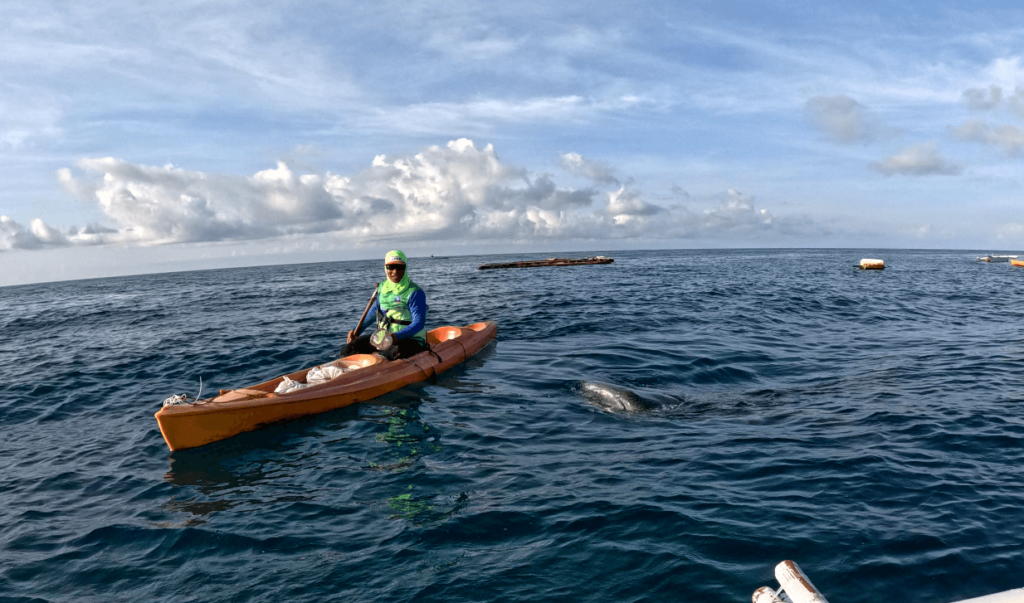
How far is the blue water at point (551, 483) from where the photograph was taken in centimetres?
514

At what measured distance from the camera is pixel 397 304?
503 inches

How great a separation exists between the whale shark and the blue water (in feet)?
0.19

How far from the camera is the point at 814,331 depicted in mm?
18656

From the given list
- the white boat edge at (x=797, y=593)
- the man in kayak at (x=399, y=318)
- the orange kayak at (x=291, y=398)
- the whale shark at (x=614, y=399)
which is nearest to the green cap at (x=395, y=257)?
the man in kayak at (x=399, y=318)

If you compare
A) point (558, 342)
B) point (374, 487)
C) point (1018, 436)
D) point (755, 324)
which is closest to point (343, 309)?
point (558, 342)

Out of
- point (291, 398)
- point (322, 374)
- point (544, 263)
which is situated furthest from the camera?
point (544, 263)

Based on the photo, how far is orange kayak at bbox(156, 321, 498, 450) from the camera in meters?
8.79

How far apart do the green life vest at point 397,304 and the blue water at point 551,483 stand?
1671 millimetres

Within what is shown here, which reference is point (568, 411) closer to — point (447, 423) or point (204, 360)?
point (447, 423)

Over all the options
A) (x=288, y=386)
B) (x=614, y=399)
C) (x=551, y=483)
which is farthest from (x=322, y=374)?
(x=551, y=483)

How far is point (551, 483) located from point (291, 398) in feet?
17.0

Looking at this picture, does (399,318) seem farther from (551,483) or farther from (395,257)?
(551,483)

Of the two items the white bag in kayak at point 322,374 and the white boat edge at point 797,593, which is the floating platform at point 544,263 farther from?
the white boat edge at point 797,593

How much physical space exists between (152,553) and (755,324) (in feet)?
62.0
